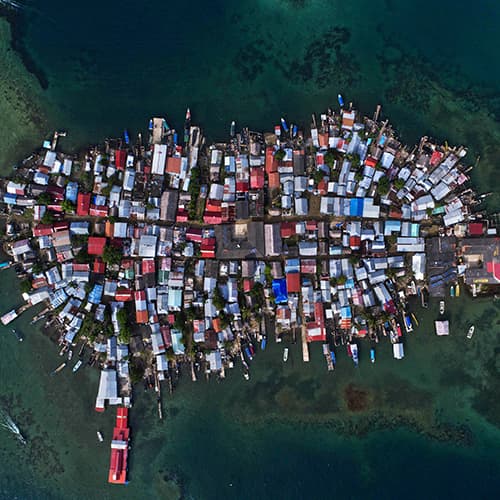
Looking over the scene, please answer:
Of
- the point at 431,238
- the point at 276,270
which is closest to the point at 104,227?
the point at 276,270

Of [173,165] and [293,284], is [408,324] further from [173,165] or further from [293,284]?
[173,165]

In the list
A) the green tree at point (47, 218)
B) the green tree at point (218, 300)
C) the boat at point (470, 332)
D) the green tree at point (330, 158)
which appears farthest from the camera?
the boat at point (470, 332)

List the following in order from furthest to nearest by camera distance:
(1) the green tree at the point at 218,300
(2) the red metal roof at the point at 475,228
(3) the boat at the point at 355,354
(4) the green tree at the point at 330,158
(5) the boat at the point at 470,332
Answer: (5) the boat at the point at 470,332, (3) the boat at the point at 355,354, (2) the red metal roof at the point at 475,228, (4) the green tree at the point at 330,158, (1) the green tree at the point at 218,300

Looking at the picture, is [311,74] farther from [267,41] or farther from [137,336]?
[137,336]

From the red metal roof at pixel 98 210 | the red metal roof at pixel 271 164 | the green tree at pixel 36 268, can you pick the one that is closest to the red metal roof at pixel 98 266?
the red metal roof at pixel 98 210

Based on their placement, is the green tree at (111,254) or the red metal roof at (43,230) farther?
the red metal roof at (43,230)

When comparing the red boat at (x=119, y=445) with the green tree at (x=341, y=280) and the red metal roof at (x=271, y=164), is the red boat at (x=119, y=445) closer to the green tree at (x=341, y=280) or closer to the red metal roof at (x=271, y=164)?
the green tree at (x=341, y=280)

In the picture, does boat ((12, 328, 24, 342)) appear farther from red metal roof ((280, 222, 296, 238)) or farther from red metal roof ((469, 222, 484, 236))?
red metal roof ((469, 222, 484, 236))
